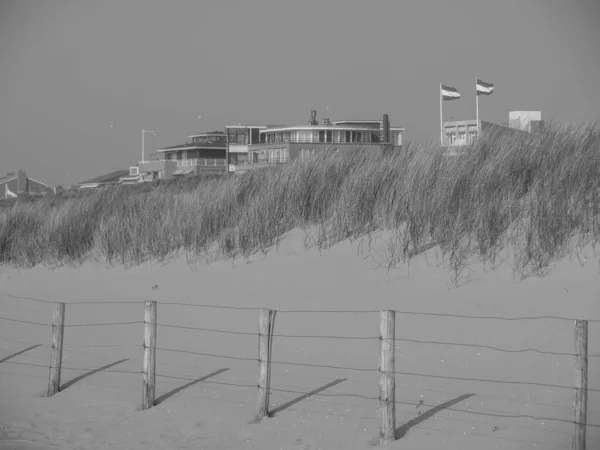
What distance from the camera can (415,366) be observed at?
8.73 meters

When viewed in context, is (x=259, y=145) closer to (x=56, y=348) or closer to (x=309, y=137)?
(x=309, y=137)

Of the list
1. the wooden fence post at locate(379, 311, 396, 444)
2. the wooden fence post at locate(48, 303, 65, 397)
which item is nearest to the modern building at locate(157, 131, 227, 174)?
the wooden fence post at locate(48, 303, 65, 397)

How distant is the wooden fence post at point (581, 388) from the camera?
6.24 meters

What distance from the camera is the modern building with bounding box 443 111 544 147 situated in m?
13.5

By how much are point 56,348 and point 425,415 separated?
4.33 metres

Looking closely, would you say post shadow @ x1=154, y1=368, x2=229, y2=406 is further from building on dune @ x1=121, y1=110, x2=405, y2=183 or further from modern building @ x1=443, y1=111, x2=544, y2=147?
building on dune @ x1=121, y1=110, x2=405, y2=183

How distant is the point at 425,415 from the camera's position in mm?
7613

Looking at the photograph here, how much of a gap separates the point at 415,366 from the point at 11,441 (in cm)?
407

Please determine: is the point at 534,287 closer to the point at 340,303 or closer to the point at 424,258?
the point at 424,258

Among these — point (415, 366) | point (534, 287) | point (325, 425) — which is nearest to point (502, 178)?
point (534, 287)

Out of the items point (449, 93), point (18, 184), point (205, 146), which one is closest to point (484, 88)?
point (449, 93)

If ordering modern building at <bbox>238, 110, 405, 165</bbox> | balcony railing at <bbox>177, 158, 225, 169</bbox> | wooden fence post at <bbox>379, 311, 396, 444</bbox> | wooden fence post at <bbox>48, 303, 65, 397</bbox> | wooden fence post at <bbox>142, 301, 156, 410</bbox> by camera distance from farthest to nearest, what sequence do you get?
balcony railing at <bbox>177, 158, 225, 169</bbox> < modern building at <bbox>238, 110, 405, 165</bbox> < wooden fence post at <bbox>48, 303, 65, 397</bbox> < wooden fence post at <bbox>142, 301, 156, 410</bbox> < wooden fence post at <bbox>379, 311, 396, 444</bbox>

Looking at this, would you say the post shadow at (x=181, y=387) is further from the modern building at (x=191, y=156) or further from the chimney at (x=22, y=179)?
the modern building at (x=191, y=156)

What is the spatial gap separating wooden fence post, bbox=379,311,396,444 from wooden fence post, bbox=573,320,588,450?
1.52 m
